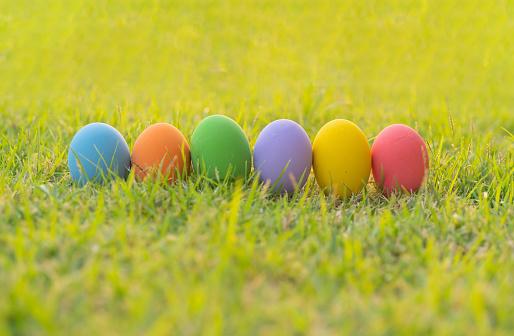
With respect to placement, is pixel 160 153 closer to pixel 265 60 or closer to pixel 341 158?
pixel 341 158

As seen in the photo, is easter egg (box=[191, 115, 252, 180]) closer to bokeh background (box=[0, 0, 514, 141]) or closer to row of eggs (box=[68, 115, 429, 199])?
row of eggs (box=[68, 115, 429, 199])

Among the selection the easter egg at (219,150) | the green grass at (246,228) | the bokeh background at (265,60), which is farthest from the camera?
the bokeh background at (265,60)

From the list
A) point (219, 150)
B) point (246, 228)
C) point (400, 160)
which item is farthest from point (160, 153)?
point (400, 160)

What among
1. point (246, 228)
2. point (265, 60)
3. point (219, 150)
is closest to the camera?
point (246, 228)

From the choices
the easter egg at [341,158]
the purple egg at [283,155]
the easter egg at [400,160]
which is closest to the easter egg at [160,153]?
the purple egg at [283,155]

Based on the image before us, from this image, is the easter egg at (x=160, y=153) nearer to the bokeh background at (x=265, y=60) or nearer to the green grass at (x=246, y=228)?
the green grass at (x=246, y=228)

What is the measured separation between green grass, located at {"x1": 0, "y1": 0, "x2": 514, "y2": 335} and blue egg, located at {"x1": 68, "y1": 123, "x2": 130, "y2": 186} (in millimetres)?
123

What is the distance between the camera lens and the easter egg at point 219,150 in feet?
7.43

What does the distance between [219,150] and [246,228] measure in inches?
21.6

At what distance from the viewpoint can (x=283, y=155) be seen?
7.50 ft

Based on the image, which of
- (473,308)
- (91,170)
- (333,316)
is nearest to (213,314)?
(333,316)

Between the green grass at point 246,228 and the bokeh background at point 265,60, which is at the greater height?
the bokeh background at point 265,60

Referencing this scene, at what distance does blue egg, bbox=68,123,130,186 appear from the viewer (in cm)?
227

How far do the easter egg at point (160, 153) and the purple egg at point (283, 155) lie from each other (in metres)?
0.39
